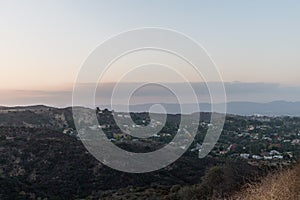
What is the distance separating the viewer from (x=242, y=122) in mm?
65125

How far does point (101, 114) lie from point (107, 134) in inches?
525

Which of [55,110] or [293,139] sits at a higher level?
[55,110]

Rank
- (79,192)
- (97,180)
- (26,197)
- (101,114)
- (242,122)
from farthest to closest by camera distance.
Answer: (242,122)
(101,114)
(97,180)
(79,192)
(26,197)

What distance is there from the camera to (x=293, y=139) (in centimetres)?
4909

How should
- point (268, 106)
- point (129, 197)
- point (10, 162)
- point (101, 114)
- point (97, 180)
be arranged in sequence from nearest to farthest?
point (129, 197)
point (97, 180)
point (10, 162)
point (101, 114)
point (268, 106)

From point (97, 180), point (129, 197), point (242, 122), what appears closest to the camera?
point (129, 197)

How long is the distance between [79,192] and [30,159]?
754 centimetres

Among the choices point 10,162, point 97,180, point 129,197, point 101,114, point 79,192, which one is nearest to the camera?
point 129,197

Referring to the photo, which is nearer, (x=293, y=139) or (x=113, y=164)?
(x=113, y=164)

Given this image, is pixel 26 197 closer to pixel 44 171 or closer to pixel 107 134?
pixel 44 171

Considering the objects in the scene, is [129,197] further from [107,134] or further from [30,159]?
[107,134]

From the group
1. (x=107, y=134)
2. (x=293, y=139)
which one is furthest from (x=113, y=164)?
(x=293, y=139)

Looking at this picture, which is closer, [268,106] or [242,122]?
[242,122]

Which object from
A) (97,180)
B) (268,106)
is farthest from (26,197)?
(268,106)
